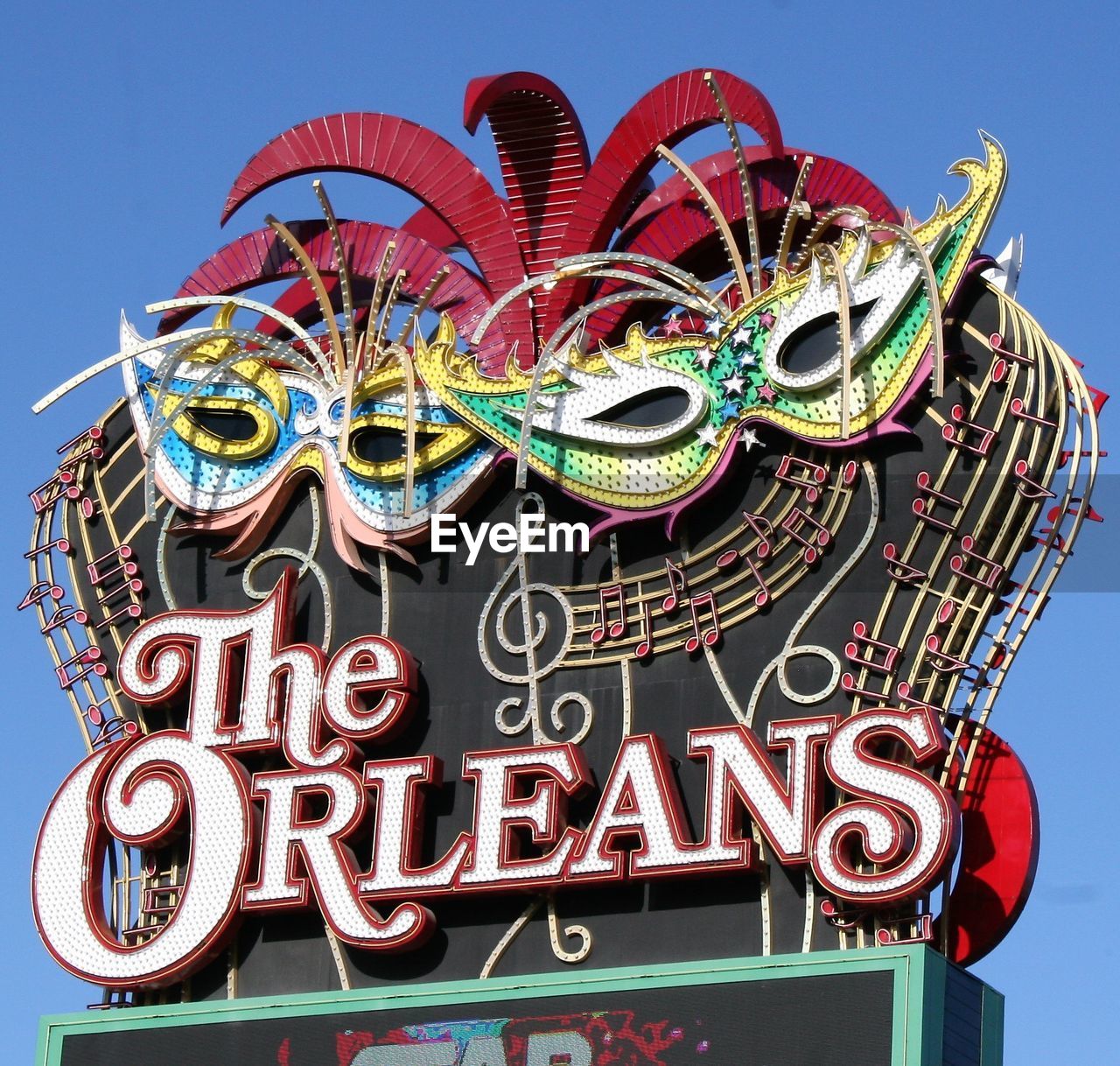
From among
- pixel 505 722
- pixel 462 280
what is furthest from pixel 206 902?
pixel 462 280

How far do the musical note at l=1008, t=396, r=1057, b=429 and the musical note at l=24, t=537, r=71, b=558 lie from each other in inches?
416

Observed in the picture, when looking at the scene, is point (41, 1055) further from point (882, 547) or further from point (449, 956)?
point (882, 547)

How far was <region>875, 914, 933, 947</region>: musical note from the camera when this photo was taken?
22.9 meters

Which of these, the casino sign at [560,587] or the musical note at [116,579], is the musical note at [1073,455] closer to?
the casino sign at [560,587]

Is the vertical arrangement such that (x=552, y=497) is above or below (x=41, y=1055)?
above

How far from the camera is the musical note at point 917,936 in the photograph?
902 inches

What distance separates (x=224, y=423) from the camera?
27984 mm

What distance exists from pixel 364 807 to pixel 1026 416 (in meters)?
7.52

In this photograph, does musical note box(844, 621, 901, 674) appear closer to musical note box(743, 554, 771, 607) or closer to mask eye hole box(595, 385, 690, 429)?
musical note box(743, 554, 771, 607)

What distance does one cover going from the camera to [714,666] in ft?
81.4

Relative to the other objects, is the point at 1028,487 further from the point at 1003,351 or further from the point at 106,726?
the point at 106,726

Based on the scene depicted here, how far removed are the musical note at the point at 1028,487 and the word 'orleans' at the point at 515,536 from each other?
4.38 meters

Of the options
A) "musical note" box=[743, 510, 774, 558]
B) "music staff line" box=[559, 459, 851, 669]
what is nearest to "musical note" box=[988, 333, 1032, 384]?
"music staff line" box=[559, 459, 851, 669]

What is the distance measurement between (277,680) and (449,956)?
3.56 meters
